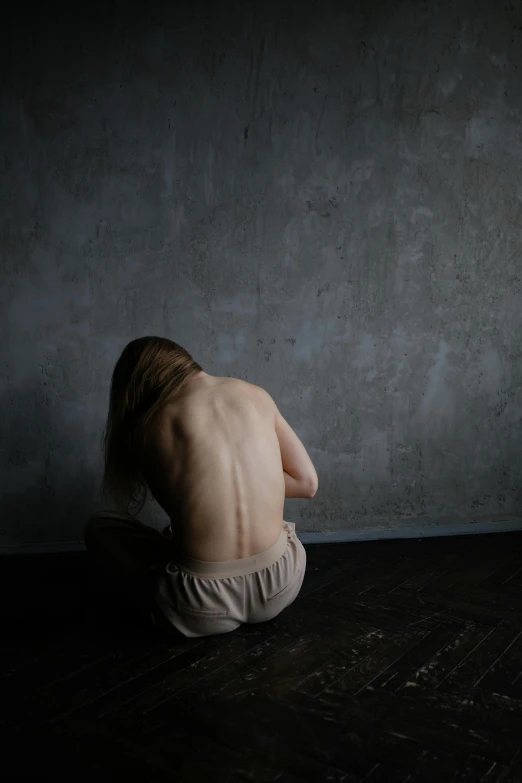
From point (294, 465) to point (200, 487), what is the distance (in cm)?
59

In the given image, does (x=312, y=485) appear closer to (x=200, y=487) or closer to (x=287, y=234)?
(x=200, y=487)

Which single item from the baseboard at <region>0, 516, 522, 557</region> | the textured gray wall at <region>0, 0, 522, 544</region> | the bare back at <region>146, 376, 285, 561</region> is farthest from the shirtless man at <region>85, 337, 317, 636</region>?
the baseboard at <region>0, 516, 522, 557</region>

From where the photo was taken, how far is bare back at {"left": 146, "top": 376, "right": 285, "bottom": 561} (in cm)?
260

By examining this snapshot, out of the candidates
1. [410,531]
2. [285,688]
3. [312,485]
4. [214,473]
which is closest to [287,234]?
[312,485]

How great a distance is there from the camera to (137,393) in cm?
277

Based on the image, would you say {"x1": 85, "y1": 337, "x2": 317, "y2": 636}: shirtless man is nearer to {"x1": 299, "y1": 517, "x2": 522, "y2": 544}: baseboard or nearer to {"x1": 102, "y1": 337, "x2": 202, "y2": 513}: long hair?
{"x1": 102, "y1": 337, "x2": 202, "y2": 513}: long hair

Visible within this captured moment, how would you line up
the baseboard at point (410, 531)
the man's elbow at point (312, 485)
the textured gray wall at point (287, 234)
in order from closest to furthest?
the man's elbow at point (312, 485) < the textured gray wall at point (287, 234) < the baseboard at point (410, 531)

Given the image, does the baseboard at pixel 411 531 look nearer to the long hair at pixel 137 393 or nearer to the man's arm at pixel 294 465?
the man's arm at pixel 294 465

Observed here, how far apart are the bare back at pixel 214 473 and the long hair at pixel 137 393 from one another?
69 millimetres

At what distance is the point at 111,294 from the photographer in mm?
3797

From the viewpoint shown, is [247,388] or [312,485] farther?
[312,485]

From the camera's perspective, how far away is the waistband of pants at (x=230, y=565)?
104 inches

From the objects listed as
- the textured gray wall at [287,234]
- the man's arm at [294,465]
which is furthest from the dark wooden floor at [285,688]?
the textured gray wall at [287,234]

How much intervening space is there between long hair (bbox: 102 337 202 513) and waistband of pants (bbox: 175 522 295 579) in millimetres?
438
